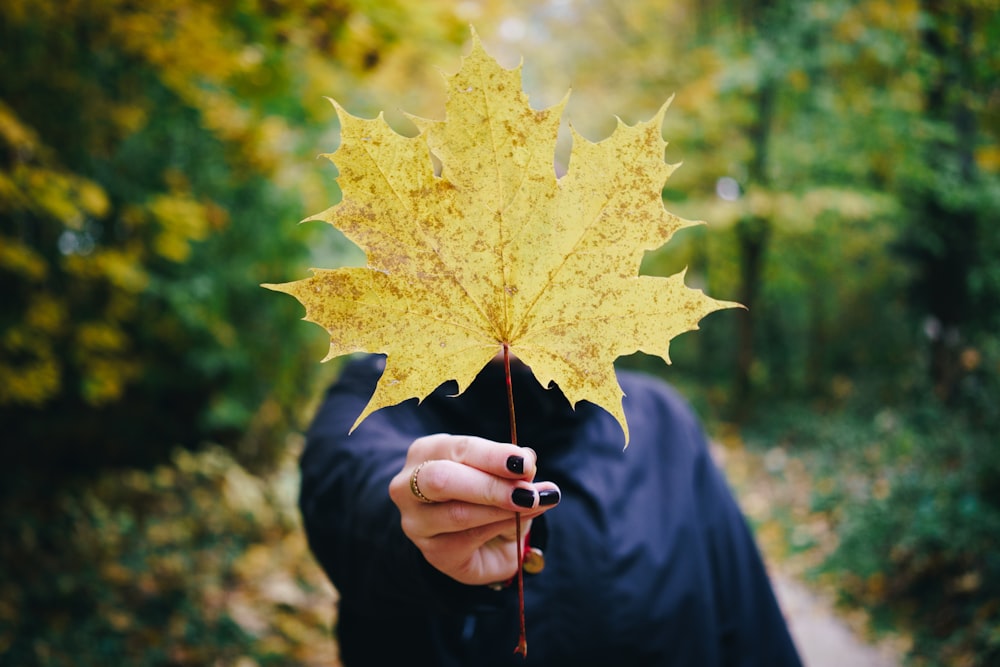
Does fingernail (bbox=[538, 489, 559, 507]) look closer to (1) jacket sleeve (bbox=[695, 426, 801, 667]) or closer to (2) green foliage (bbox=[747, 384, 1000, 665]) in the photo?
(1) jacket sleeve (bbox=[695, 426, 801, 667])

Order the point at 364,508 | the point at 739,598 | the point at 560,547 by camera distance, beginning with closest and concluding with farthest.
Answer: the point at 364,508, the point at 560,547, the point at 739,598

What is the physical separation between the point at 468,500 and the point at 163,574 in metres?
4.76

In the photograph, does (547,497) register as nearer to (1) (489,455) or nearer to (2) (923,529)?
(1) (489,455)

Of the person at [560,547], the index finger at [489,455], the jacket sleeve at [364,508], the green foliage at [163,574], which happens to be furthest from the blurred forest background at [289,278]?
the index finger at [489,455]

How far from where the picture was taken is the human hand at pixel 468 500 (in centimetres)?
79

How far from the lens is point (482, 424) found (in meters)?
1.69

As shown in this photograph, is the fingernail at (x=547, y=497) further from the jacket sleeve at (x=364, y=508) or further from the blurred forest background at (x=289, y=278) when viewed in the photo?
the blurred forest background at (x=289, y=278)

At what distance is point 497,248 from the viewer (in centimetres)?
88

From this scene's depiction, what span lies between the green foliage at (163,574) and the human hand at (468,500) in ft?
11.4

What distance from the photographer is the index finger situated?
0.78 meters

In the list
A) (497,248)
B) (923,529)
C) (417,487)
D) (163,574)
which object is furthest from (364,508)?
(923,529)

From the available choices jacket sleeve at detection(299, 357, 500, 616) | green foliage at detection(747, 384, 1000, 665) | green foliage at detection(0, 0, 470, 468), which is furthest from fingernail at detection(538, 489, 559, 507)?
green foliage at detection(747, 384, 1000, 665)

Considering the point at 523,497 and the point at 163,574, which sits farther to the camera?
the point at 163,574

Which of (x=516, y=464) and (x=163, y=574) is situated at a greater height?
(x=163, y=574)
